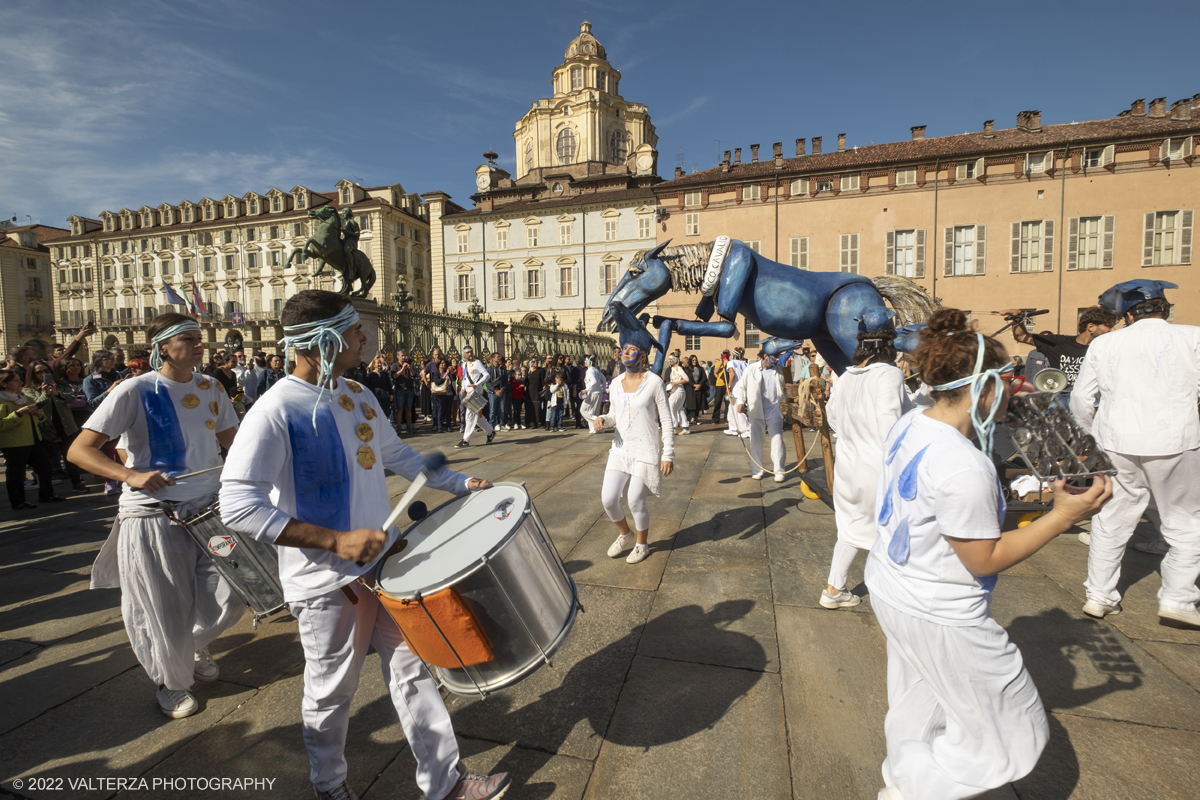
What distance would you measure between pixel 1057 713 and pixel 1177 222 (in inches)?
1363

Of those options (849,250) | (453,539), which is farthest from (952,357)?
(849,250)

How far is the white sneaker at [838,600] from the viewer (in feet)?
11.8

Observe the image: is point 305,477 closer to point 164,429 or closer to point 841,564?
point 164,429

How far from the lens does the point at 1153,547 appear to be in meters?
4.55

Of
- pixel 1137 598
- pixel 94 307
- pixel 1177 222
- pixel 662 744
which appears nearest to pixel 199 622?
pixel 662 744

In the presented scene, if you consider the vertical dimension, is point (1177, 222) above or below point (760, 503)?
above

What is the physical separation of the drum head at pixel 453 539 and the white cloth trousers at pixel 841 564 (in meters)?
2.35

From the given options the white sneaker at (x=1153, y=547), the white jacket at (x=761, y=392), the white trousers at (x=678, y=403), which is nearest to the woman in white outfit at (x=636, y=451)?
the white jacket at (x=761, y=392)

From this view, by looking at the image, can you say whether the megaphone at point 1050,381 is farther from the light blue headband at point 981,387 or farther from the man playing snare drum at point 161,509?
the man playing snare drum at point 161,509

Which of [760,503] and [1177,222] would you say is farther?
[1177,222]

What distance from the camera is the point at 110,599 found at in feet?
13.2

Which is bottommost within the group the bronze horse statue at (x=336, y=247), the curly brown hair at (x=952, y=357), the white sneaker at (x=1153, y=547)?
the white sneaker at (x=1153, y=547)

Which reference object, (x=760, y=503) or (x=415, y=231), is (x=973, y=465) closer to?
(x=760, y=503)

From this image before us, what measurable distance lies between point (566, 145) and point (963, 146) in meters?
30.7
